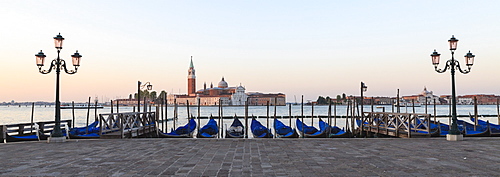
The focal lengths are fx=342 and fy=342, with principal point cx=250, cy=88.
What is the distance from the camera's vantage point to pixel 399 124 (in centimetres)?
1498

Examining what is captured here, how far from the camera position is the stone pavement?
5668 millimetres

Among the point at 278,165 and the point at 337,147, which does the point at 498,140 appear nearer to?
the point at 337,147

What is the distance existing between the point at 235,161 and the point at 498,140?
27.5 feet

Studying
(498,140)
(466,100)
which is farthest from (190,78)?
(498,140)

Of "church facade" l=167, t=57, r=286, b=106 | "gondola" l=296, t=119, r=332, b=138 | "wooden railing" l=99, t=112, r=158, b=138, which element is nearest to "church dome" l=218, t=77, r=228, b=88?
"church facade" l=167, t=57, r=286, b=106

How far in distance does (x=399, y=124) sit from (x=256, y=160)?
33.9 ft

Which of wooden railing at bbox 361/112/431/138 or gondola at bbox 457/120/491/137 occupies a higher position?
wooden railing at bbox 361/112/431/138

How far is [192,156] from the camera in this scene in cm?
739

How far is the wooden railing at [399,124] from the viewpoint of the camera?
12578 millimetres

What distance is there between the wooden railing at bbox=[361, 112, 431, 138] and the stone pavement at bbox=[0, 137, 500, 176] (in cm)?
340

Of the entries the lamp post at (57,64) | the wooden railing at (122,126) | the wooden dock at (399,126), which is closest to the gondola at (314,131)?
the wooden dock at (399,126)

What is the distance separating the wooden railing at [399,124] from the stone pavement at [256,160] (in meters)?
3.40

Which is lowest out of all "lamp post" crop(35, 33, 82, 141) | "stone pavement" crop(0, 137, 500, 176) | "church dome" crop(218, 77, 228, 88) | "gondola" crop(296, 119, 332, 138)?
"gondola" crop(296, 119, 332, 138)

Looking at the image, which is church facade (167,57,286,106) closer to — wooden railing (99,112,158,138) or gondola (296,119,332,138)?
gondola (296,119,332,138)
